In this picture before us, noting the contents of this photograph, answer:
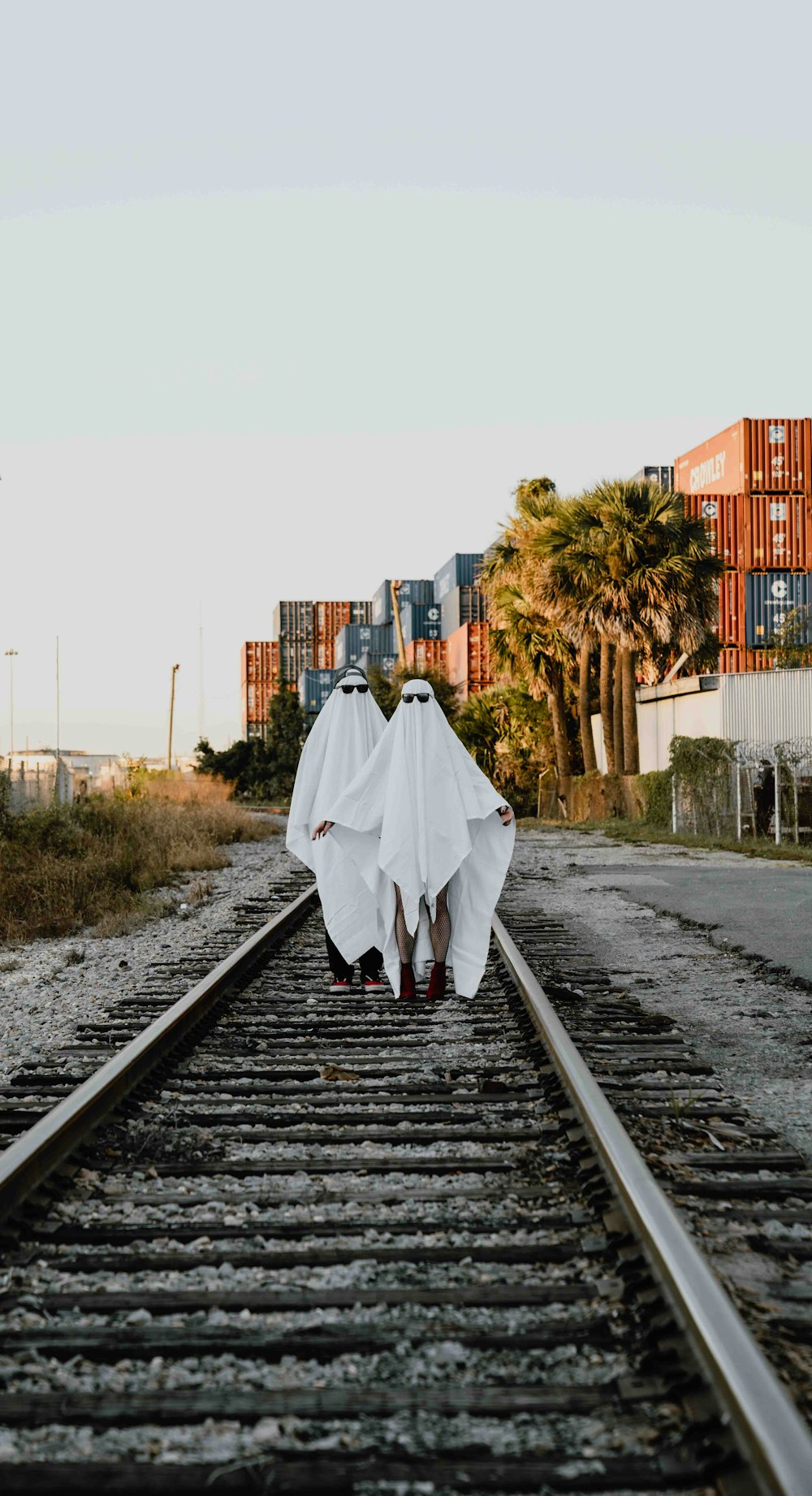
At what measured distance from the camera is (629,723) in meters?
33.9

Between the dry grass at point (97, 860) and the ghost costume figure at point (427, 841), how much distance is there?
202 inches

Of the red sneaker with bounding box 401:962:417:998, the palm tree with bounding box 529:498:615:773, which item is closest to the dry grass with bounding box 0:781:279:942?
the red sneaker with bounding box 401:962:417:998

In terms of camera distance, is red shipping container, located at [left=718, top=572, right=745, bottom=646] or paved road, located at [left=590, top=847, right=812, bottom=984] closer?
paved road, located at [left=590, top=847, right=812, bottom=984]

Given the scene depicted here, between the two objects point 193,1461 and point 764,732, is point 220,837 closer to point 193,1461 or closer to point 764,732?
point 764,732


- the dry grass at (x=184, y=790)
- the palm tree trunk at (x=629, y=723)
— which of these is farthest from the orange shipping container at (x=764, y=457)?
the dry grass at (x=184, y=790)

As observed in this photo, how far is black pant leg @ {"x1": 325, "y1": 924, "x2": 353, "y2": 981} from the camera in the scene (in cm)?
807

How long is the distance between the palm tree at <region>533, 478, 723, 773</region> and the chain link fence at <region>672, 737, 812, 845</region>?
289 inches

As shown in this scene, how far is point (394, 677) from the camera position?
185ft

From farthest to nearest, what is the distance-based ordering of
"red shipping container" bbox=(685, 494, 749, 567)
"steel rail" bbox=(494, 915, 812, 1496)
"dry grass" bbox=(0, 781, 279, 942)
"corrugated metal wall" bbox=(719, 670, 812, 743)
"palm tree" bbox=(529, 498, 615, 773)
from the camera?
"red shipping container" bbox=(685, 494, 749, 567) < "palm tree" bbox=(529, 498, 615, 773) < "corrugated metal wall" bbox=(719, 670, 812, 743) < "dry grass" bbox=(0, 781, 279, 942) < "steel rail" bbox=(494, 915, 812, 1496)

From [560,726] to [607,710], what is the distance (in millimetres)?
4358

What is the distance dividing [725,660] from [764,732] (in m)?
21.5

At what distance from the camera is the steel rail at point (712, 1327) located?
2.27 metres

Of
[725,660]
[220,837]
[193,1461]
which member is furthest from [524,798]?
[193,1461]

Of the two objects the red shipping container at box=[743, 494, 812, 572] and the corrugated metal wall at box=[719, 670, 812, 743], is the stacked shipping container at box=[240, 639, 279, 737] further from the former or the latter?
the corrugated metal wall at box=[719, 670, 812, 743]
